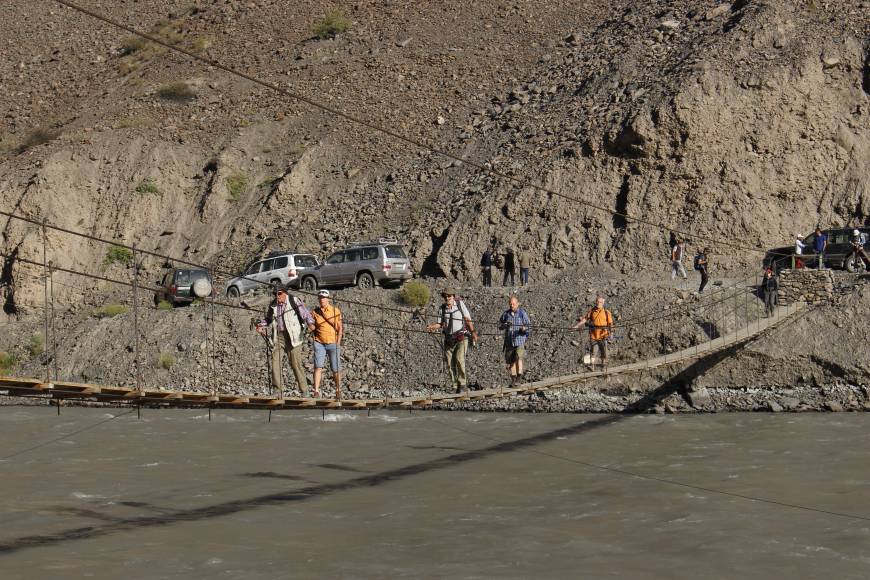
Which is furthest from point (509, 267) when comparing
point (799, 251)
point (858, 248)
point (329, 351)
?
point (329, 351)

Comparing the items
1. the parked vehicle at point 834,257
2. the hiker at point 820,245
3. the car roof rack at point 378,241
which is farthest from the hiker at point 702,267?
the car roof rack at point 378,241

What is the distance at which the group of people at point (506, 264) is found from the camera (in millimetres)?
32438

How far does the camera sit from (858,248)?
28.5m

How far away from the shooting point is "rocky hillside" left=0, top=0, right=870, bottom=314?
3297 cm

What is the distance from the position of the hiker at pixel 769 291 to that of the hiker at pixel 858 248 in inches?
91.6

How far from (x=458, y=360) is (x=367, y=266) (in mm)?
15579

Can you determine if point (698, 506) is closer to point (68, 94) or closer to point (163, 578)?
point (163, 578)

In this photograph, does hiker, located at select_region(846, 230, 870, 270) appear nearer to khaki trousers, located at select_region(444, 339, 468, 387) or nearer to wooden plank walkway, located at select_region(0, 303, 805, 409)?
wooden plank walkway, located at select_region(0, 303, 805, 409)

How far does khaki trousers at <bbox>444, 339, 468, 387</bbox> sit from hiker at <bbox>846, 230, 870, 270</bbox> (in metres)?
13.9

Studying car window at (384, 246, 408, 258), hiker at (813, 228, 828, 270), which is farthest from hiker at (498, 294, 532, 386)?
car window at (384, 246, 408, 258)

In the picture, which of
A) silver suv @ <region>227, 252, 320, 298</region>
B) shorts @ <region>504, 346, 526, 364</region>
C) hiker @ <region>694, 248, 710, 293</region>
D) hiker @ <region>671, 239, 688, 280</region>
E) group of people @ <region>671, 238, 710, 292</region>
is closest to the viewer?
shorts @ <region>504, 346, 526, 364</region>

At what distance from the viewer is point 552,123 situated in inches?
1444

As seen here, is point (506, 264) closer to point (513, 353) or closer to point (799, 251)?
point (799, 251)

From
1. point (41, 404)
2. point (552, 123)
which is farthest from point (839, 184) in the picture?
point (41, 404)
